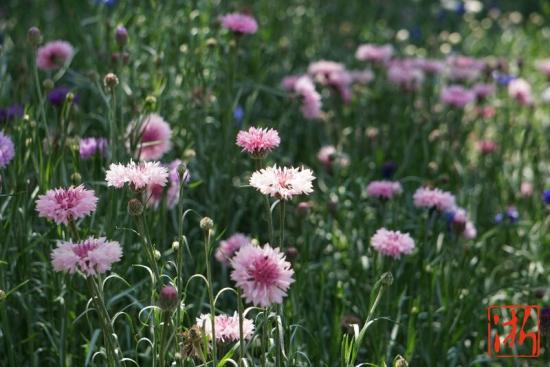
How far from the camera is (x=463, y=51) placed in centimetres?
417

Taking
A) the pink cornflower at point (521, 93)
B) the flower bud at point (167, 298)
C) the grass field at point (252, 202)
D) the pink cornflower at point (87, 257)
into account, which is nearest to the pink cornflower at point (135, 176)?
the grass field at point (252, 202)

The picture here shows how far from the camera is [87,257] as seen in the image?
3.84ft

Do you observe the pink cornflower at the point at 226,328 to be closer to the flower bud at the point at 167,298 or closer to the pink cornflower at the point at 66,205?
the flower bud at the point at 167,298

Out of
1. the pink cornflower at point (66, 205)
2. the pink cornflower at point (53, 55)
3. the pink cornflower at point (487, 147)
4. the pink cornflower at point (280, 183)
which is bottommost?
the pink cornflower at point (487, 147)

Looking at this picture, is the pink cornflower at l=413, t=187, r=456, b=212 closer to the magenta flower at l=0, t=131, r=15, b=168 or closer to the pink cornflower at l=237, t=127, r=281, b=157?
the pink cornflower at l=237, t=127, r=281, b=157

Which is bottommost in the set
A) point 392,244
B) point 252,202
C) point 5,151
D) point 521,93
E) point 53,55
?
point 252,202

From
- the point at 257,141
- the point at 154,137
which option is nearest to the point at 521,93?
the point at 154,137

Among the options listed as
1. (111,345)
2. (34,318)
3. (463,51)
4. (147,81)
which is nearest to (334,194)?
(147,81)

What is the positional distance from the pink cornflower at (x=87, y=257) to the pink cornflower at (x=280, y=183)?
0.26 meters

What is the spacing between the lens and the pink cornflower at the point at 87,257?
1.16 m

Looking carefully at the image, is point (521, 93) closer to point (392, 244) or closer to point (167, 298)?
point (392, 244)

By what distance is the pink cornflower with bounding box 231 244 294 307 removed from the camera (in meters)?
1.08

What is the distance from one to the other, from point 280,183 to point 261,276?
7.2 inches

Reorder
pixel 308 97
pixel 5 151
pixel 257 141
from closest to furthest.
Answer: pixel 257 141
pixel 5 151
pixel 308 97
